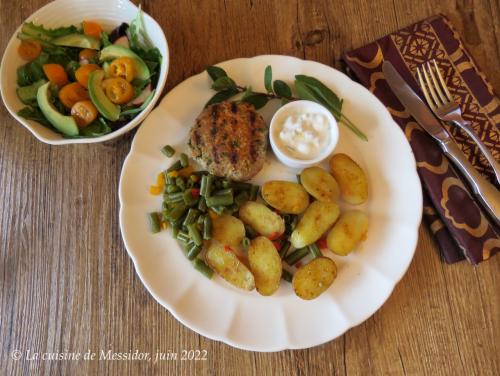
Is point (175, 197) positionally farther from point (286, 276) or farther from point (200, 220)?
point (286, 276)

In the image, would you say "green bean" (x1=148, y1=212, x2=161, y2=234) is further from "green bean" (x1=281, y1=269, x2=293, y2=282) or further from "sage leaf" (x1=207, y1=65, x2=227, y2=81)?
"sage leaf" (x1=207, y1=65, x2=227, y2=81)

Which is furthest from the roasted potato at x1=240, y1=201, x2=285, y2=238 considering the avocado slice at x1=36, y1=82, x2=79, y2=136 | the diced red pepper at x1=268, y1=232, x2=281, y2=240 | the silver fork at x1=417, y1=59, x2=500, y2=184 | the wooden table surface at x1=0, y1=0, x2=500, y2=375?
the silver fork at x1=417, y1=59, x2=500, y2=184

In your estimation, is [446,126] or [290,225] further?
[446,126]

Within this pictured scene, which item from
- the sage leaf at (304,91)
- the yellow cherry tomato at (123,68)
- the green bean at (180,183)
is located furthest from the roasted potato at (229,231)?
the yellow cherry tomato at (123,68)

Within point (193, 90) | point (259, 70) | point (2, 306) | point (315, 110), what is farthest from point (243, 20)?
point (2, 306)

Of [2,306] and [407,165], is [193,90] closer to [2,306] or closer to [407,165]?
[407,165]

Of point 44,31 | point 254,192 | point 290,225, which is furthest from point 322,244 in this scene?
point 44,31
